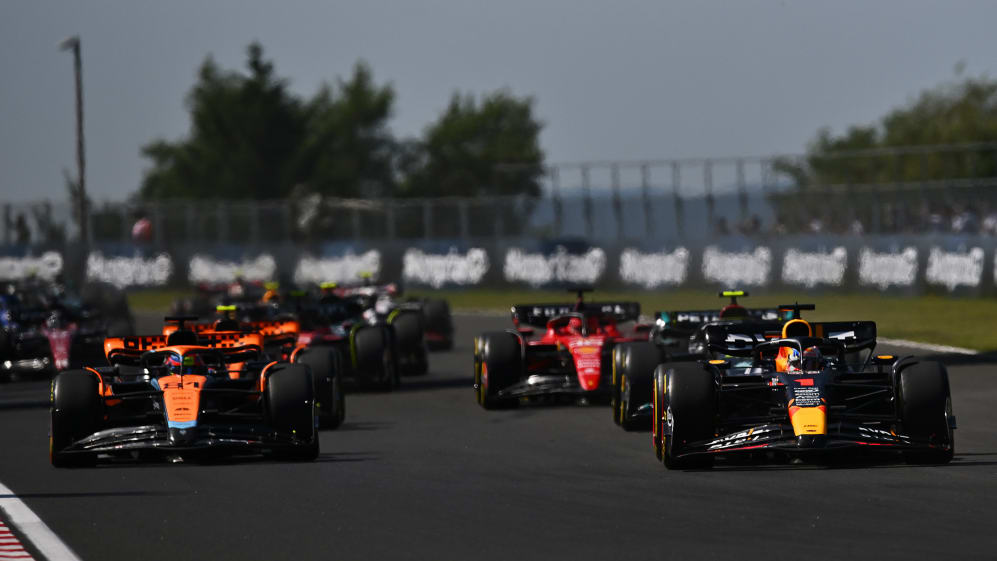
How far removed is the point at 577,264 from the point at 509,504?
31459mm

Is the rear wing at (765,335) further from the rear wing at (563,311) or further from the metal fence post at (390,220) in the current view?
the metal fence post at (390,220)

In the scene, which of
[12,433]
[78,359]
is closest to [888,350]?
[78,359]

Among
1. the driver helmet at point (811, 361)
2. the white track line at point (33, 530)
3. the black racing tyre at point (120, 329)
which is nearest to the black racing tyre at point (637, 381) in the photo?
the driver helmet at point (811, 361)

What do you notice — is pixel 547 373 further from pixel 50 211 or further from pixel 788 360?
pixel 50 211

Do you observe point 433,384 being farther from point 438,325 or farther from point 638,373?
point 638,373

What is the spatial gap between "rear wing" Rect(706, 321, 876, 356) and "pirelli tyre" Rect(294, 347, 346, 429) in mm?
3463

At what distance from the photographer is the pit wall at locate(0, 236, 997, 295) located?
34688 mm

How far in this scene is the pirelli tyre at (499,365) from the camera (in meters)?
17.7

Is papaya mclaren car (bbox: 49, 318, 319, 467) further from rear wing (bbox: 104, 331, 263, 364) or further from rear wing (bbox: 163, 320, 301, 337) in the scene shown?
rear wing (bbox: 163, 320, 301, 337)

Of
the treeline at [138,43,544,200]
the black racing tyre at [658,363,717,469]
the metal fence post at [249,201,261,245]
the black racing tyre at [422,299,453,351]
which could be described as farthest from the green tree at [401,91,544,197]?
the black racing tyre at [658,363,717,469]

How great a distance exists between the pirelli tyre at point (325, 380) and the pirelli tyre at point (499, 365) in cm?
191

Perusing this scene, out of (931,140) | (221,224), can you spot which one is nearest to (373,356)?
(221,224)

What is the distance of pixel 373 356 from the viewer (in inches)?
805

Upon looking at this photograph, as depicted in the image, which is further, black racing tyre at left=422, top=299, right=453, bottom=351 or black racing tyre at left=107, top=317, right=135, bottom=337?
black racing tyre at left=422, top=299, right=453, bottom=351
